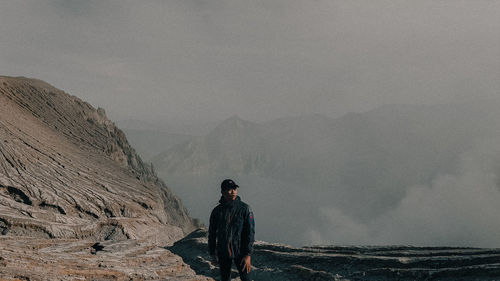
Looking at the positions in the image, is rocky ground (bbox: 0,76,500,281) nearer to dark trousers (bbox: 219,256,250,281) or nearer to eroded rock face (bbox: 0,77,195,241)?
eroded rock face (bbox: 0,77,195,241)

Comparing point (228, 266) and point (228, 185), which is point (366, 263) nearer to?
point (228, 266)

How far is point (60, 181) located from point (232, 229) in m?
26.2

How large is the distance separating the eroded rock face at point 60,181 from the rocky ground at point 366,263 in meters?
9.61

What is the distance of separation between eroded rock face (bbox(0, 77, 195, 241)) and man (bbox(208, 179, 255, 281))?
17139 millimetres

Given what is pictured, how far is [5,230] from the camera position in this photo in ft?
69.4

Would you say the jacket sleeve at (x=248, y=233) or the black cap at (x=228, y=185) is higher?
the black cap at (x=228, y=185)

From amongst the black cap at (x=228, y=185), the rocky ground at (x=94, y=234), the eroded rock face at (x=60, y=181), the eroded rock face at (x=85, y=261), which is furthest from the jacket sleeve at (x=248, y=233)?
the eroded rock face at (x=60, y=181)

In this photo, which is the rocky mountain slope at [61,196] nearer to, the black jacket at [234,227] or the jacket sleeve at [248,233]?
the black jacket at [234,227]

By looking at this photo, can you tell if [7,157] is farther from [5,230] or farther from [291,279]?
[291,279]

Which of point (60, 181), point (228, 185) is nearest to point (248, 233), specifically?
point (228, 185)

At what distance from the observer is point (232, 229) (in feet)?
34.9

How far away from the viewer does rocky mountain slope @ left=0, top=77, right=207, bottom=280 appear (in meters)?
16.4

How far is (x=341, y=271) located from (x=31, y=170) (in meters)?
26.6

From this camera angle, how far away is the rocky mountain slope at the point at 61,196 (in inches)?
644
